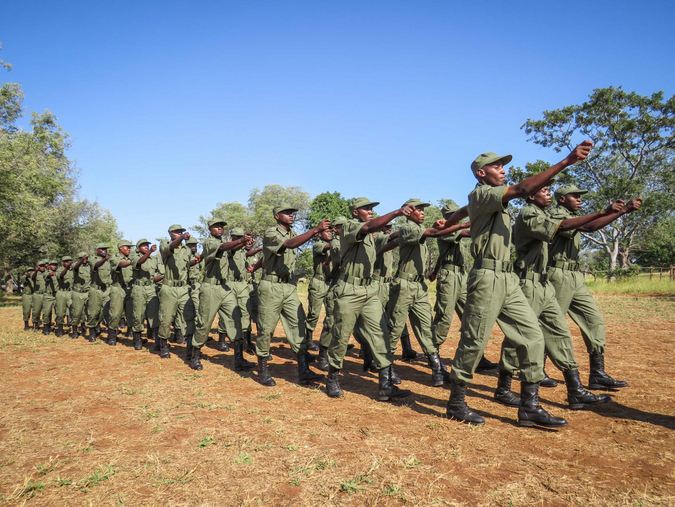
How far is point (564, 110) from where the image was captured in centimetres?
3167

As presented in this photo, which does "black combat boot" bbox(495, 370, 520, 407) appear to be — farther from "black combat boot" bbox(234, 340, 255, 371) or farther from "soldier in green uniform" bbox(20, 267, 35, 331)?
"soldier in green uniform" bbox(20, 267, 35, 331)

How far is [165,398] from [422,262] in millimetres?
4277

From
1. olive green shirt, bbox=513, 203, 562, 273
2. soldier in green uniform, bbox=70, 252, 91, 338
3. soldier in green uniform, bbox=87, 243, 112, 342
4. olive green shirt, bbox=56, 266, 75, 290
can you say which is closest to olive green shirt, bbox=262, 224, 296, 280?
olive green shirt, bbox=513, 203, 562, 273

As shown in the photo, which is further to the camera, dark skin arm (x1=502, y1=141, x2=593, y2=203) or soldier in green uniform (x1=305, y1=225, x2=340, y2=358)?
soldier in green uniform (x1=305, y1=225, x2=340, y2=358)

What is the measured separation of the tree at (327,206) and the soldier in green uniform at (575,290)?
4078cm

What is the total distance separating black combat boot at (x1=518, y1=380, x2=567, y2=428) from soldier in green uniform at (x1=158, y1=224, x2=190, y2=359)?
6.57 metres

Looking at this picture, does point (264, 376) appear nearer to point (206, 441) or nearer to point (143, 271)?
point (206, 441)

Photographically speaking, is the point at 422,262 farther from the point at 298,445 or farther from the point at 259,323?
the point at 298,445

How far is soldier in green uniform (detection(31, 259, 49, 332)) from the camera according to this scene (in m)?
13.3

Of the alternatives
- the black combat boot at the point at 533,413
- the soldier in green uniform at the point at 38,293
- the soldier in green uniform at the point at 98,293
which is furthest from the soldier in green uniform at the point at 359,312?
the soldier in green uniform at the point at 38,293

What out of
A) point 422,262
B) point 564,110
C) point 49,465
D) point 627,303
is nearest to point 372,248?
point 422,262

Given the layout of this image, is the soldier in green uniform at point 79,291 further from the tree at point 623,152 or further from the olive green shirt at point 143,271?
the tree at point 623,152

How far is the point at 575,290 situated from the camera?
19.6 feet

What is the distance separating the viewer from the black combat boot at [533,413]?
14.8 ft
